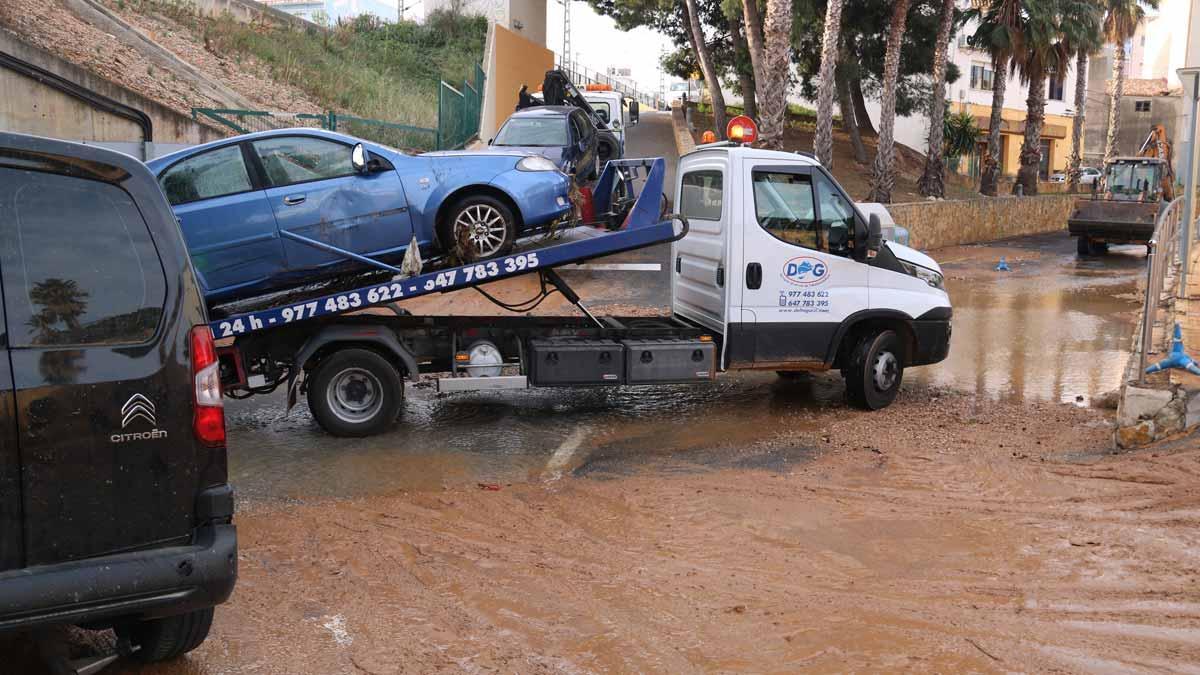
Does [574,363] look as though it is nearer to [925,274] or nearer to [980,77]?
[925,274]

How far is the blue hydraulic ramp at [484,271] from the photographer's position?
7.91 metres

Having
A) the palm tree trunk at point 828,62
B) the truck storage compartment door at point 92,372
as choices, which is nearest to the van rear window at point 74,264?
the truck storage compartment door at point 92,372

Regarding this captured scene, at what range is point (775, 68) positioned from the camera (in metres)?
21.5

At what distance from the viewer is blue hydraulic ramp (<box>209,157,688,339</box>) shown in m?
7.91

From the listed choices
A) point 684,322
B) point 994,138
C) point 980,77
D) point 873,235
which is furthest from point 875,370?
point 980,77

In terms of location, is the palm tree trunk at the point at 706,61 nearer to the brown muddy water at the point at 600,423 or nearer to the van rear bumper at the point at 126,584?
the brown muddy water at the point at 600,423

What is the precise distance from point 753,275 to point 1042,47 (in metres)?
30.9

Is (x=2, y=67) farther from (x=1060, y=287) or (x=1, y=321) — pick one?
(x=1060, y=287)

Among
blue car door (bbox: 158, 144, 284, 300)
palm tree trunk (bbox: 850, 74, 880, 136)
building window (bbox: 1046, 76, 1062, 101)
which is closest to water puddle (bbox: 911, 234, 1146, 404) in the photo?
blue car door (bbox: 158, 144, 284, 300)

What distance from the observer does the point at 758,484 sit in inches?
284

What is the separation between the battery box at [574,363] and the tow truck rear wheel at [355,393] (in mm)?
1110

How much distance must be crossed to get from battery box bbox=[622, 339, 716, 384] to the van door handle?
62 centimetres

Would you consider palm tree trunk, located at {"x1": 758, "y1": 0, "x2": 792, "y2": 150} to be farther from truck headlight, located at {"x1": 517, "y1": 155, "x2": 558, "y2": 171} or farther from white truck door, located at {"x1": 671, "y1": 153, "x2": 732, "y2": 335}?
truck headlight, located at {"x1": 517, "y1": 155, "x2": 558, "y2": 171}

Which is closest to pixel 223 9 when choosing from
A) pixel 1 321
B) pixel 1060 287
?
pixel 1060 287
